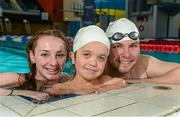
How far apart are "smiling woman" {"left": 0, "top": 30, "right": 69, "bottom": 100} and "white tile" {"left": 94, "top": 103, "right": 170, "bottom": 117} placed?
115cm

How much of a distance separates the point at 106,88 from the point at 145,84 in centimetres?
50

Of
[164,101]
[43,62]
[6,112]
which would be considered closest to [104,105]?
[164,101]

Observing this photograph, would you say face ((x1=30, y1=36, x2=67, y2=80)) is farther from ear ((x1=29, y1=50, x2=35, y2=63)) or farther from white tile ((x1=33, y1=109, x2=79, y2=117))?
white tile ((x1=33, y1=109, x2=79, y2=117))

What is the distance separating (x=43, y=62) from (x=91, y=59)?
682mm

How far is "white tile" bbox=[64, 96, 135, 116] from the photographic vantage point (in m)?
1.59

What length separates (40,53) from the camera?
8.83ft

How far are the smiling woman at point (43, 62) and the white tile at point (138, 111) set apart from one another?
1.15m

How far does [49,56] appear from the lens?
2701 mm

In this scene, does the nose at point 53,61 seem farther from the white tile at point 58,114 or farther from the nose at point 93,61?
the white tile at point 58,114

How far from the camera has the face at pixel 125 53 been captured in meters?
2.68

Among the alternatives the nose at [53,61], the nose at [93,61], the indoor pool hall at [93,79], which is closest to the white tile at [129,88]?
the indoor pool hall at [93,79]

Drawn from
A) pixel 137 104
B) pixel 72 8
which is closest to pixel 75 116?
pixel 137 104

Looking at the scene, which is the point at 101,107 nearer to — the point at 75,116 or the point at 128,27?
the point at 75,116

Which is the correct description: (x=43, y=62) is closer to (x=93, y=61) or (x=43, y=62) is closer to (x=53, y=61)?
(x=53, y=61)
